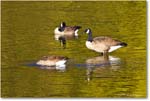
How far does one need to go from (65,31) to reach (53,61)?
0.17 meters

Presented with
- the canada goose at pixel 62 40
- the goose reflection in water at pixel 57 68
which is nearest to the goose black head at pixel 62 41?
the canada goose at pixel 62 40

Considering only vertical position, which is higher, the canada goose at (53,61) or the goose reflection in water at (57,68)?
the canada goose at (53,61)

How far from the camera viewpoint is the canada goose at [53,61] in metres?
2.11

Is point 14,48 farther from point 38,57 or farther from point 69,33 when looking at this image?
point 69,33

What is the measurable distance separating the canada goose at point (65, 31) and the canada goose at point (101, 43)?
6 centimetres

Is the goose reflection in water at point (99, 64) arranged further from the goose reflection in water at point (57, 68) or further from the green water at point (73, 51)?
the goose reflection in water at point (57, 68)

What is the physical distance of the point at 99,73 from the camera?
210cm

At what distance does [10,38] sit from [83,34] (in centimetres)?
38

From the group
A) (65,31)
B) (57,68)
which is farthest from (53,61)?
(65,31)

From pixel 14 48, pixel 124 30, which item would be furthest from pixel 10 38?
pixel 124 30

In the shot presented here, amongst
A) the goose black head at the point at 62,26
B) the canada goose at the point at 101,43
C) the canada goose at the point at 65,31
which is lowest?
the canada goose at the point at 101,43

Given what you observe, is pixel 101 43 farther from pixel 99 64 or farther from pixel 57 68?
pixel 57 68

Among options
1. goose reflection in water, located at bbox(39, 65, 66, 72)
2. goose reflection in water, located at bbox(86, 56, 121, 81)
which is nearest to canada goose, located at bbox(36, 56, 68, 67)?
goose reflection in water, located at bbox(39, 65, 66, 72)

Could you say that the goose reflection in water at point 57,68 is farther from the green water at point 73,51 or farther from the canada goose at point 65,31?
the canada goose at point 65,31
